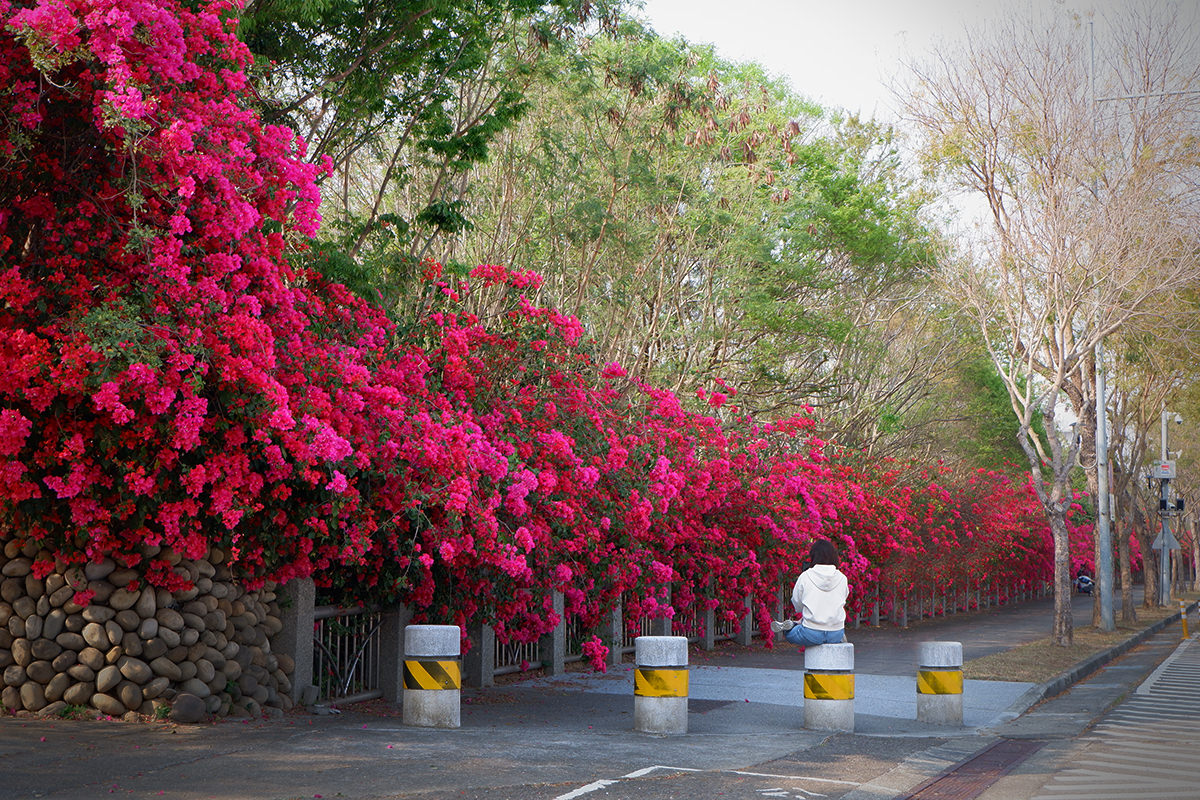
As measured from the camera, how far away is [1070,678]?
639 inches

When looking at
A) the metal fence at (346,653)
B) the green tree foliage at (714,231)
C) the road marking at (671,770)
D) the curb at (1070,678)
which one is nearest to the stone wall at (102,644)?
the metal fence at (346,653)

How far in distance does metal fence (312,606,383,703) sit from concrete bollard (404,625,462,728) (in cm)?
143

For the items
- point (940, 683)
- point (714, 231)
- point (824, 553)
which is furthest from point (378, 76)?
point (714, 231)

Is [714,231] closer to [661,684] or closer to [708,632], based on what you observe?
[708,632]

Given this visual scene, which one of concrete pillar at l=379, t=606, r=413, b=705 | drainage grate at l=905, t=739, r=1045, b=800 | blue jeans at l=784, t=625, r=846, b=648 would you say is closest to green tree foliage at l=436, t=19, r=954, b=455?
concrete pillar at l=379, t=606, r=413, b=705

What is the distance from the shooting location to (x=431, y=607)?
38.7 feet

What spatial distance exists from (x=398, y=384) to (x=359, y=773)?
4.63 m

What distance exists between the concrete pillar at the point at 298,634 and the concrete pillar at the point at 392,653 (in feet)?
3.88

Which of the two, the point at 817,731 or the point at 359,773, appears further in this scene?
the point at 817,731

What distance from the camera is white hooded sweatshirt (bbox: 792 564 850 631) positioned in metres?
10.7

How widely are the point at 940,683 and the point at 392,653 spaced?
5.36 m

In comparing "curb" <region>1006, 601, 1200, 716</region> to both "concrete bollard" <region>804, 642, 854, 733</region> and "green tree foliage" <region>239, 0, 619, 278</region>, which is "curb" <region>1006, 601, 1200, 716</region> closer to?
"concrete bollard" <region>804, 642, 854, 733</region>

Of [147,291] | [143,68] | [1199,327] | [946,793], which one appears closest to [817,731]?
A: [946,793]

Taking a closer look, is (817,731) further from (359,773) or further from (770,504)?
(770,504)
